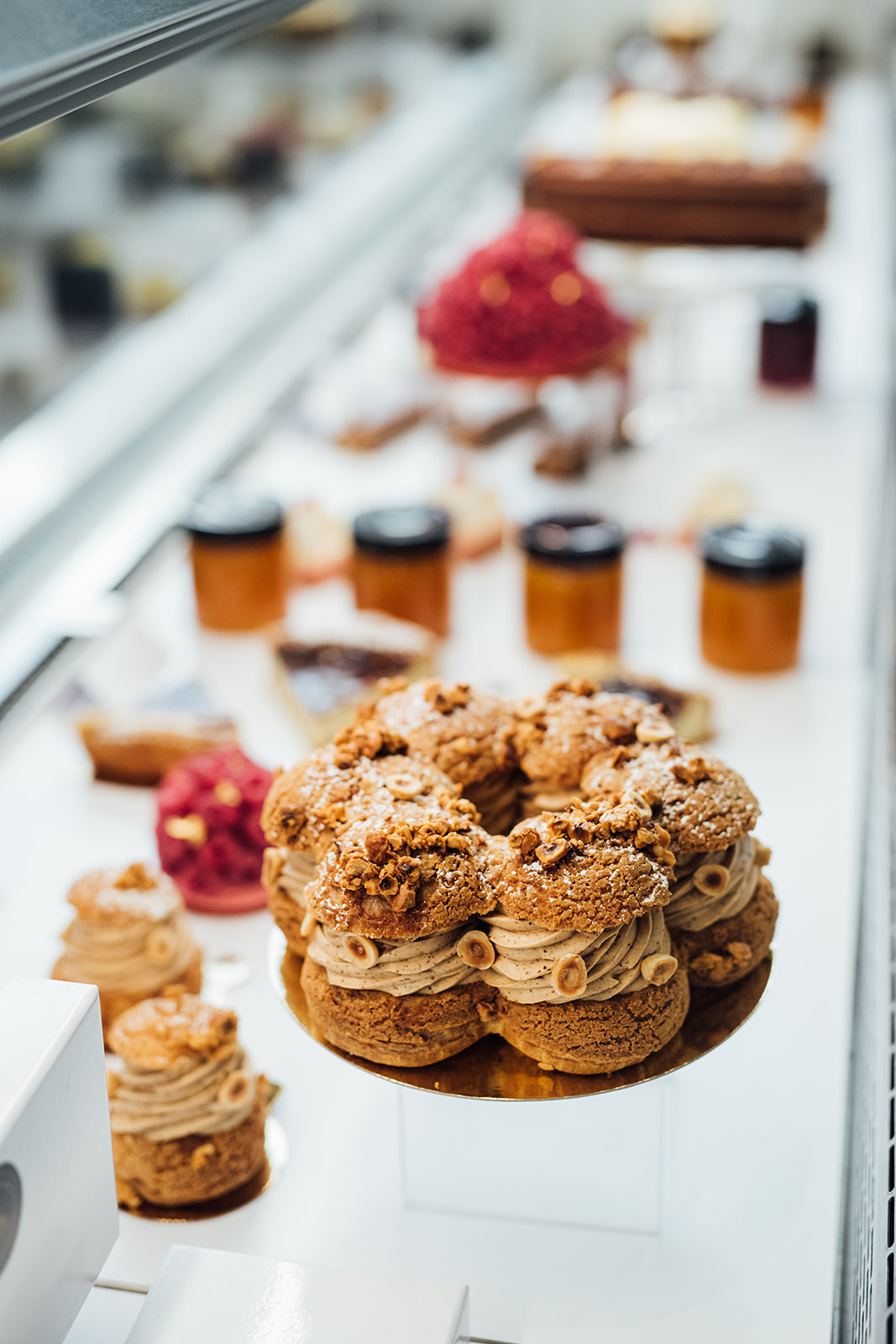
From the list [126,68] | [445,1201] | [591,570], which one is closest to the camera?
[126,68]

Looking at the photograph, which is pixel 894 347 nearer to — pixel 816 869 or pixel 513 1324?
pixel 816 869

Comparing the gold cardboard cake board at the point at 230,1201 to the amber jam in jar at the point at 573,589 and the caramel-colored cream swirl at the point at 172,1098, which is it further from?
the amber jam in jar at the point at 573,589

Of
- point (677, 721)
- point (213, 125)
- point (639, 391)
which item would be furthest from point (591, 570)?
point (213, 125)

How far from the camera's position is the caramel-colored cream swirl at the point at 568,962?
1293mm

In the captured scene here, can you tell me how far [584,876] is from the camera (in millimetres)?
1273

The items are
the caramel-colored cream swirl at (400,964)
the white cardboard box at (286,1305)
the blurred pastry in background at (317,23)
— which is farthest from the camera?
the blurred pastry in background at (317,23)

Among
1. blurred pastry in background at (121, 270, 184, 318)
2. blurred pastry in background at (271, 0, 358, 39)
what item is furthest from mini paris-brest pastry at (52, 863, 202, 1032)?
blurred pastry in background at (271, 0, 358, 39)

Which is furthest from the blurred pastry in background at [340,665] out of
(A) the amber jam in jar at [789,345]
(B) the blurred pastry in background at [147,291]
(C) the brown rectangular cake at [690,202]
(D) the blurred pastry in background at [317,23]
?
(D) the blurred pastry in background at [317,23]

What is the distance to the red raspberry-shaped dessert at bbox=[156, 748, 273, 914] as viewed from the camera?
6.26 feet

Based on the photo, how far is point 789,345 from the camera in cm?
387

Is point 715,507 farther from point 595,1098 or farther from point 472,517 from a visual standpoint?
point 595,1098

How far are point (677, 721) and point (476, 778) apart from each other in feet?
2.44

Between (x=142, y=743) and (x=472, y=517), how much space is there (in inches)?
40.7

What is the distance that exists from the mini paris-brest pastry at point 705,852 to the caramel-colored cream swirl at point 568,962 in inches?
3.5
